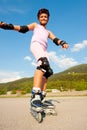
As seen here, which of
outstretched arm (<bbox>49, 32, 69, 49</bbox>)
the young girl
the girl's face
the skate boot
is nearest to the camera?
the skate boot

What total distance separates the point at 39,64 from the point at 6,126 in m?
1.16

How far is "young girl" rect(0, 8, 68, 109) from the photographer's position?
4188 mm

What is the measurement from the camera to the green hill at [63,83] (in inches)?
1221

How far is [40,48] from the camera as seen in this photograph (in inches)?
Result: 176

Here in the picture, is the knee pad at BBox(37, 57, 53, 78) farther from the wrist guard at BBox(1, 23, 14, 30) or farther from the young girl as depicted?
the wrist guard at BBox(1, 23, 14, 30)

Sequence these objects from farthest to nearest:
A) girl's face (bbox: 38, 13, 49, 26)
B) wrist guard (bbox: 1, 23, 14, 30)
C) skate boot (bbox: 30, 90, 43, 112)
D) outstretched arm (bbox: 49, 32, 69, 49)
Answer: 1. girl's face (bbox: 38, 13, 49, 26)
2. outstretched arm (bbox: 49, 32, 69, 49)
3. wrist guard (bbox: 1, 23, 14, 30)
4. skate boot (bbox: 30, 90, 43, 112)

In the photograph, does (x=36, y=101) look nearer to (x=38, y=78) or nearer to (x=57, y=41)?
(x=38, y=78)

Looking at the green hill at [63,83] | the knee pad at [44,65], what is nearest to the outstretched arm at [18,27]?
the knee pad at [44,65]

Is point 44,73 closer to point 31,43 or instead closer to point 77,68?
point 31,43

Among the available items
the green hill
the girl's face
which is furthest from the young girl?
the green hill

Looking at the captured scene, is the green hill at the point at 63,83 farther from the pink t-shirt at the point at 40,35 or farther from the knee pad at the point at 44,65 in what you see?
the knee pad at the point at 44,65

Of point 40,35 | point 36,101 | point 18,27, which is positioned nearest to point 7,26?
point 18,27

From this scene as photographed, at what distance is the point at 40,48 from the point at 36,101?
96 cm

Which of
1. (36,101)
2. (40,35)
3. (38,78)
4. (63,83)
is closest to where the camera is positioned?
(36,101)
